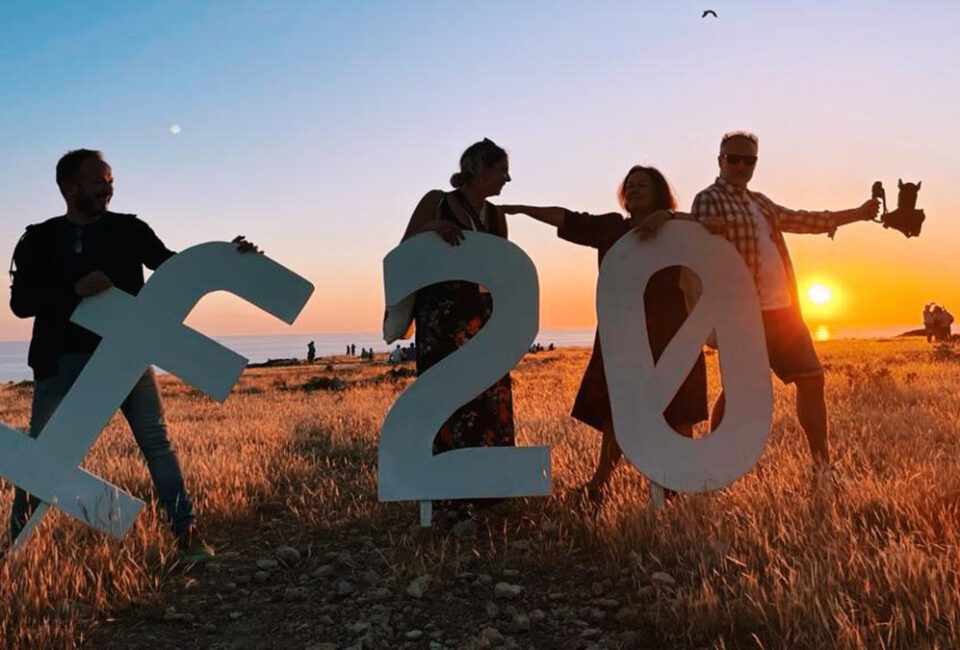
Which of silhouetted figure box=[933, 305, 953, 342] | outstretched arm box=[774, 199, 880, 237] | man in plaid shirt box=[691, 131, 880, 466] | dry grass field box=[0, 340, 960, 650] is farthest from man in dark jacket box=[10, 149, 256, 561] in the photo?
silhouetted figure box=[933, 305, 953, 342]

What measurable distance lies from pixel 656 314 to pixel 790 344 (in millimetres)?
987

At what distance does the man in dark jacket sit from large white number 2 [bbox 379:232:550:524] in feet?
3.67

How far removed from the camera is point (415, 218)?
15.1 ft

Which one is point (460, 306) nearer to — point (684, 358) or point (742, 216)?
point (684, 358)

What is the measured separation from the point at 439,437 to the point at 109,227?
7.19ft

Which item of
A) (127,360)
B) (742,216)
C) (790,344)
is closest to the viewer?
(127,360)

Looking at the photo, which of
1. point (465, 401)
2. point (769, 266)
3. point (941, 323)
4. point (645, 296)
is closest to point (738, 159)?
point (769, 266)

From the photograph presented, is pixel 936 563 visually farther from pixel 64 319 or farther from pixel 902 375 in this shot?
pixel 902 375

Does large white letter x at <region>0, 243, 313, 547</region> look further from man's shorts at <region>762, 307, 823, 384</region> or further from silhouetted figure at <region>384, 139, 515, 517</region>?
man's shorts at <region>762, 307, 823, 384</region>

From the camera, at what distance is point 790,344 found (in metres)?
5.07

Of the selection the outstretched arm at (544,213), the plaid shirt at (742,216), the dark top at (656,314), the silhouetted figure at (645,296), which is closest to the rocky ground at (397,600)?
the silhouetted figure at (645,296)

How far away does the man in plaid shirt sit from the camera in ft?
16.3

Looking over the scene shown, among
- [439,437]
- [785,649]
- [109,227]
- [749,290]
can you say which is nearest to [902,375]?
[749,290]

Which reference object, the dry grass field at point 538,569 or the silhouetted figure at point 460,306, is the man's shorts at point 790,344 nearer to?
the dry grass field at point 538,569
